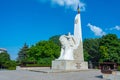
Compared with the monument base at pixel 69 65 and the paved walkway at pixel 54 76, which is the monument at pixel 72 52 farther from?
the paved walkway at pixel 54 76

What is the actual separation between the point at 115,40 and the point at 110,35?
1.59 m

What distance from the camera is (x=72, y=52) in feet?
98.2

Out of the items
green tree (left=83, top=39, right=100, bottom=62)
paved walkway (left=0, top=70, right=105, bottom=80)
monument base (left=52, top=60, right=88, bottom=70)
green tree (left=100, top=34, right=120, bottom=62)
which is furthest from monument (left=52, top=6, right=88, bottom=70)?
green tree (left=83, top=39, right=100, bottom=62)

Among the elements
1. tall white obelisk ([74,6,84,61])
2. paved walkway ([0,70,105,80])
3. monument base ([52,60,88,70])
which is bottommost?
paved walkway ([0,70,105,80])

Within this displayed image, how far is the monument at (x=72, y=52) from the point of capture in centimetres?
2866

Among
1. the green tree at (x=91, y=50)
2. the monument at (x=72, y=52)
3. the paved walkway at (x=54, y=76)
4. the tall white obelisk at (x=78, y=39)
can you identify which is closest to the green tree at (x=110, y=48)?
the green tree at (x=91, y=50)

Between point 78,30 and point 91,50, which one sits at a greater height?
point 78,30

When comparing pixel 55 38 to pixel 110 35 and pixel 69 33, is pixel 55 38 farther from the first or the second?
pixel 69 33

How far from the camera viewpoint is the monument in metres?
28.7

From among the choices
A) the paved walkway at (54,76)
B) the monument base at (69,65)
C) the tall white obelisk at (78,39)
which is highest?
the tall white obelisk at (78,39)

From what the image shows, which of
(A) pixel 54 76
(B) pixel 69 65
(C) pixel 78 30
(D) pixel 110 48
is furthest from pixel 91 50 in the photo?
(A) pixel 54 76

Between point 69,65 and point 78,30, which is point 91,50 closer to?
point 78,30

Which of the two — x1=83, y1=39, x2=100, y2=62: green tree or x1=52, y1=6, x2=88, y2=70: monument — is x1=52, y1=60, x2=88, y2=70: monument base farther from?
x1=83, y1=39, x2=100, y2=62: green tree

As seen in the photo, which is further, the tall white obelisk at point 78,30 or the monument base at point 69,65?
the tall white obelisk at point 78,30
